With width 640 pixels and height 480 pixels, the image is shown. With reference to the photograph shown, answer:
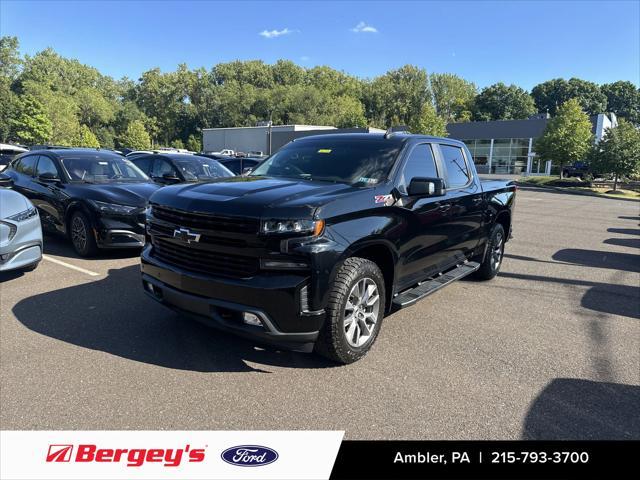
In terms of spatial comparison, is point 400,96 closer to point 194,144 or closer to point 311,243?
point 194,144

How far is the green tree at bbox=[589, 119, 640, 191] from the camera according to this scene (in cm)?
3156

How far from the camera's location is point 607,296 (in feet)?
20.0

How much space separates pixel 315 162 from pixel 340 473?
9.61ft

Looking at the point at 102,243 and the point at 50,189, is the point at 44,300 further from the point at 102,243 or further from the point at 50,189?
the point at 50,189

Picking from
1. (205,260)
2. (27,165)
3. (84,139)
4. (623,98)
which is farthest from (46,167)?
(623,98)

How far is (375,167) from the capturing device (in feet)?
13.8

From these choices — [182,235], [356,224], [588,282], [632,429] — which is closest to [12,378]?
[182,235]

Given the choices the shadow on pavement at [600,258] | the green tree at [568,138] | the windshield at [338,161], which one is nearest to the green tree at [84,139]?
the green tree at [568,138]

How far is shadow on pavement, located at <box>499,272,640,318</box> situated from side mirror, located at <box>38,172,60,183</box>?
291 inches

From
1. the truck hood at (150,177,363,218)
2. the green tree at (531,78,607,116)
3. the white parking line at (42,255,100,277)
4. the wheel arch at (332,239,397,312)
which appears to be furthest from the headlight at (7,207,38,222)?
the green tree at (531,78,607,116)

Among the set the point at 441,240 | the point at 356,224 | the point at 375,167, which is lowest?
the point at 441,240

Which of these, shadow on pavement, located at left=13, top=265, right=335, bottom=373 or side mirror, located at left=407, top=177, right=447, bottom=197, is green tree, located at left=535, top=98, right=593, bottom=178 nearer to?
side mirror, located at left=407, top=177, right=447, bottom=197

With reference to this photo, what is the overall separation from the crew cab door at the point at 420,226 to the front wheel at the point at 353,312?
440 millimetres

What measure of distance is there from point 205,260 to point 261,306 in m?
0.64
